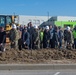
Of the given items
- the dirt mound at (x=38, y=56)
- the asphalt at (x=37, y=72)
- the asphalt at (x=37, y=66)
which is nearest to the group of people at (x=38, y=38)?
the dirt mound at (x=38, y=56)

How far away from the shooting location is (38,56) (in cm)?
1625

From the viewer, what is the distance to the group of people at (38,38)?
1936 cm

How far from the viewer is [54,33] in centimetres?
2078

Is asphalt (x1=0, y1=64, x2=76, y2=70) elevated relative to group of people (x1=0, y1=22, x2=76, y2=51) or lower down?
lower down

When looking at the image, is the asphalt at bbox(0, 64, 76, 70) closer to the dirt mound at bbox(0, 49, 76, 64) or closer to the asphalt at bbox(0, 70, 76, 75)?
the asphalt at bbox(0, 70, 76, 75)

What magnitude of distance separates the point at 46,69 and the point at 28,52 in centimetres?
217

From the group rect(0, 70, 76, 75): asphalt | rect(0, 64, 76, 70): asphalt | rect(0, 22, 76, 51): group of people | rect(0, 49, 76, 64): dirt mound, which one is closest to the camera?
rect(0, 70, 76, 75): asphalt

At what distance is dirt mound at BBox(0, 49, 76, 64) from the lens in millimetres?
15663

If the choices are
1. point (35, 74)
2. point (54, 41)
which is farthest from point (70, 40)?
point (35, 74)

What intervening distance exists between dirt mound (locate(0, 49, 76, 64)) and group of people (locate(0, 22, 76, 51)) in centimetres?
254

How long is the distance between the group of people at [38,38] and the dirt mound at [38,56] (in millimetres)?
2543

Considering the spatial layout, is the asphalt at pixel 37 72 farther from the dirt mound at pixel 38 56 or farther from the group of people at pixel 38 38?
the group of people at pixel 38 38

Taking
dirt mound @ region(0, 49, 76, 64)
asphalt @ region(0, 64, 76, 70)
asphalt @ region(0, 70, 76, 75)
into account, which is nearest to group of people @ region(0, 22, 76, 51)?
dirt mound @ region(0, 49, 76, 64)

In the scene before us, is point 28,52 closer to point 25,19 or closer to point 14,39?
point 14,39
